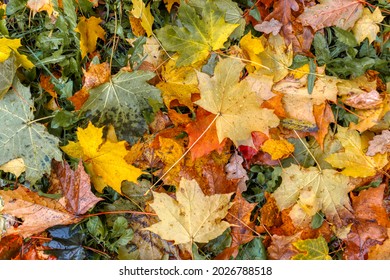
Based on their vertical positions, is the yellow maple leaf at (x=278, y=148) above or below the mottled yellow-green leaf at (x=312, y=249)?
above

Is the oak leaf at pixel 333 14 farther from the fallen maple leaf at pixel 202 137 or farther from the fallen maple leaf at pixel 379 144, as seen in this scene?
the fallen maple leaf at pixel 202 137

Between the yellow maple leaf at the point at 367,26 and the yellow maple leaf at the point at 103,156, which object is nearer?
the yellow maple leaf at the point at 103,156

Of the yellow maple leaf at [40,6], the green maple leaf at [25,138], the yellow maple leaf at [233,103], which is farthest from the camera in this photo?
the yellow maple leaf at [40,6]

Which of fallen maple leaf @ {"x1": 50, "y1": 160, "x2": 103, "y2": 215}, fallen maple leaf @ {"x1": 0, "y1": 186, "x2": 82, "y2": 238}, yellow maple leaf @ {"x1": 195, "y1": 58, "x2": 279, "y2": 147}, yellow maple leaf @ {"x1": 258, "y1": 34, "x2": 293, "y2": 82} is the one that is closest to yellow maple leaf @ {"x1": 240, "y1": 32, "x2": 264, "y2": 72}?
yellow maple leaf @ {"x1": 258, "y1": 34, "x2": 293, "y2": 82}

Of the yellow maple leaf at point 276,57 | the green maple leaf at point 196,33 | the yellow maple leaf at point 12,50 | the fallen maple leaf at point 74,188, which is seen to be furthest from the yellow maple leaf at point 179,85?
the yellow maple leaf at point 12,50

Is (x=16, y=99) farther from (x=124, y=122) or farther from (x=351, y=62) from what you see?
(x=351, y=62)

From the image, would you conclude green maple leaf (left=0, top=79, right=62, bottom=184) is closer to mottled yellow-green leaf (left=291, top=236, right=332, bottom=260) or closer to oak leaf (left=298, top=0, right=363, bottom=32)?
mottled yellow-green leaf (left=291, top=236, right=332, bottom=260)

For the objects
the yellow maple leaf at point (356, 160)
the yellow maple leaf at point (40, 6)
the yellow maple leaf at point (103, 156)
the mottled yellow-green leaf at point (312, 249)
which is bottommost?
the mottled yellow-green leaf at point (312, 249)
